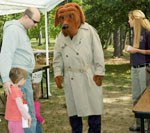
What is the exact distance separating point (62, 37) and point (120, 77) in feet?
26.9

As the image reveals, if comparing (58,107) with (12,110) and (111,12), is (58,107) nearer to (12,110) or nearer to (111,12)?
(12,110)

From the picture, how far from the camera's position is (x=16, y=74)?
418 cm

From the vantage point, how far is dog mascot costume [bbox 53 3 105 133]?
5.07m

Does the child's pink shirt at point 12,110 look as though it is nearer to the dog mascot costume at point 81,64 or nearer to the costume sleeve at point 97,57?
the dog mascot costume at point 81,64

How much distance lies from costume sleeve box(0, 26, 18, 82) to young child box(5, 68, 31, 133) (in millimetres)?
115

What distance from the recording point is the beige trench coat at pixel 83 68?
506 centimetres

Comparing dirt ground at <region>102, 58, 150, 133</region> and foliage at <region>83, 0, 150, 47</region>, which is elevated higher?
foliage at <region>83, 0, 150, 47</region>

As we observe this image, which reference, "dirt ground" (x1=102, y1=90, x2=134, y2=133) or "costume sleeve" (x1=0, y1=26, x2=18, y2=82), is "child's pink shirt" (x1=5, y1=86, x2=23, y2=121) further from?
"dirt ground" (x1=102, y1=90, x2=134, y2=133)

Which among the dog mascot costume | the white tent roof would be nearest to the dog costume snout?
the dog mascot costume

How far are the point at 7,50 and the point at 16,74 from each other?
0.86ft

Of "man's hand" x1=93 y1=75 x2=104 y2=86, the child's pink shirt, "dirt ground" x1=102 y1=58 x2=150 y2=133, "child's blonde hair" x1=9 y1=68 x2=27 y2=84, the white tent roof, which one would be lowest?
"dirt ground" x1=102 y1=58 x2=150 y2=133

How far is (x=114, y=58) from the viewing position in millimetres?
21266

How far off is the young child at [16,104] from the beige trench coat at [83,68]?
1007 mm

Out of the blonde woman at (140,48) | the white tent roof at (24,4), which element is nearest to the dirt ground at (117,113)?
the blonde woman at (140,48)
